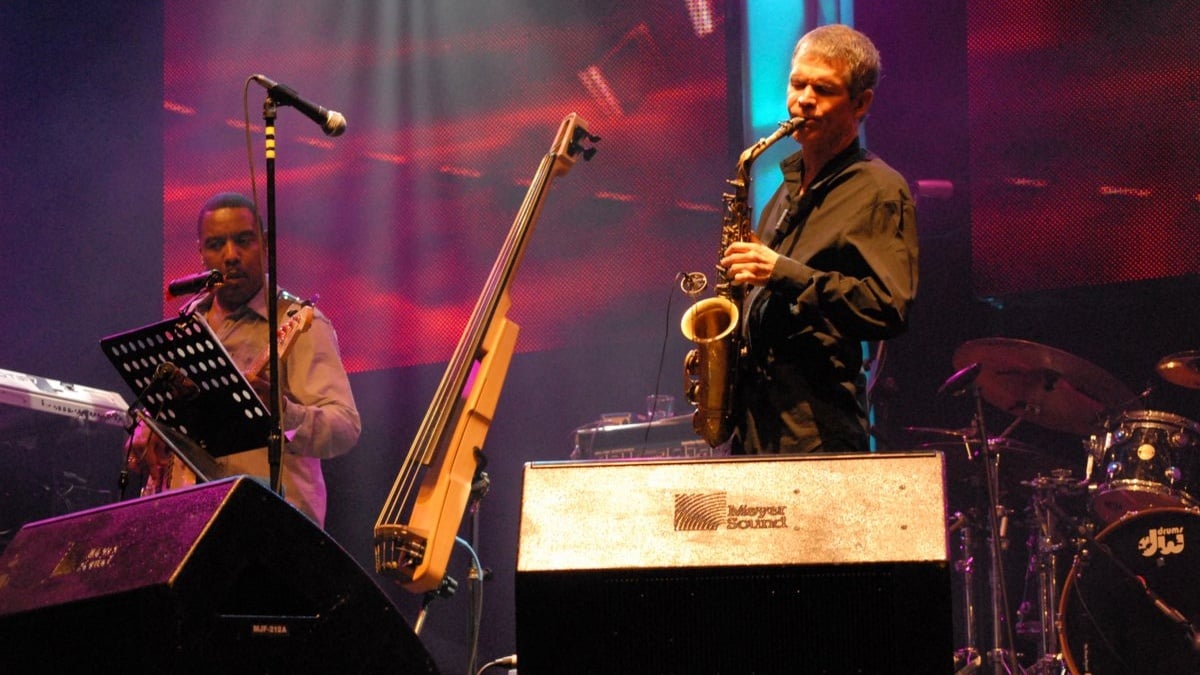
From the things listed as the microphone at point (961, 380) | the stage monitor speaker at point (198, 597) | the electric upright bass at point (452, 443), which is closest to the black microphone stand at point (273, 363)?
the electric upright bass at point (452, 443)

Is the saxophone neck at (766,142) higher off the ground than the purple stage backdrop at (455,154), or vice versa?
the purple stage backdrop at (455,154)

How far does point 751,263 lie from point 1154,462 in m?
3.22

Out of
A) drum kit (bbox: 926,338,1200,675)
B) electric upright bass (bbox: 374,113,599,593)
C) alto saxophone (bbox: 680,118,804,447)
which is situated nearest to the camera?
alto saxophone (bbox: 680,118,804,447)

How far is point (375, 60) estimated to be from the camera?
20.5 ft

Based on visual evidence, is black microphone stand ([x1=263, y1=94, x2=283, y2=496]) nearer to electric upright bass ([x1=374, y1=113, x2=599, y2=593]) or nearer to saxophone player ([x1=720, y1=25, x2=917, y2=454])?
electric upright bass ([x1=374, y1=113, x2=599, y2=593])

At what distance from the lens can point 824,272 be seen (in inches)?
114

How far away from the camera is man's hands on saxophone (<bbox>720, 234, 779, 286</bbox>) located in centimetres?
286

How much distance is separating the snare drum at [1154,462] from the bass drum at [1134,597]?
8 cm

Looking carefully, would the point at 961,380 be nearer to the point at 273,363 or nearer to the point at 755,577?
the point at 273,363

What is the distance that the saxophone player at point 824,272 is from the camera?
2850 millimetres

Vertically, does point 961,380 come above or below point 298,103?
below

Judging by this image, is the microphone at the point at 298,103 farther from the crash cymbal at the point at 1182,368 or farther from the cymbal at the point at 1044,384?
the crash cymbal at the point at 1182,368

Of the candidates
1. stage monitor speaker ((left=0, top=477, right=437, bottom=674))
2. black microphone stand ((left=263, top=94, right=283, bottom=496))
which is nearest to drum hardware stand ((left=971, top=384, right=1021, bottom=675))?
black microphone stand ((left=263, top=94, right=283, bottom=496))


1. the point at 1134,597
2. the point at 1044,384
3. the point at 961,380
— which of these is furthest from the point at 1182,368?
the point at 1134,597
